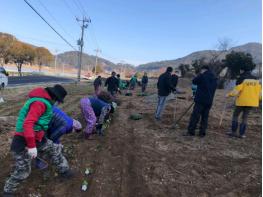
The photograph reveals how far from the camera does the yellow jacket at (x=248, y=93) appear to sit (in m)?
6.82

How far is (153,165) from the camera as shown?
5.02 metres

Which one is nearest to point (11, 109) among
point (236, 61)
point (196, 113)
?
point (196, 113)

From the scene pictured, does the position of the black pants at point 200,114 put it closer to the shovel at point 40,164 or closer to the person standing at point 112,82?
the shovel at point 40,164

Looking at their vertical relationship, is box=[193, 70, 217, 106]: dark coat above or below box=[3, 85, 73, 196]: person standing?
above

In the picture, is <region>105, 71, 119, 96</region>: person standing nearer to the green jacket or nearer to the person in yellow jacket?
the person in yellow jacket

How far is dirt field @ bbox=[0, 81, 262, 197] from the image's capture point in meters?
4.14

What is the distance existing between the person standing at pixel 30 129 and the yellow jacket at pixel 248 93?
16.2 feet

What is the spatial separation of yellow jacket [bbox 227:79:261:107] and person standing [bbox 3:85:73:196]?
16.2 ft

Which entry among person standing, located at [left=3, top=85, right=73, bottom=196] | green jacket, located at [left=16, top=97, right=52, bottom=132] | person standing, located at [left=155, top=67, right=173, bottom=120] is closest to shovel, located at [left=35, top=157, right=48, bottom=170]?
person standing, located at [left=3, top=85, right=73, bottom=196]

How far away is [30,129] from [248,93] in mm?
5595

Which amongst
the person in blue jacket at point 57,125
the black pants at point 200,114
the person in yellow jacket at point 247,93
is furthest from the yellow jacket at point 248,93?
the person in blue jacket at point 57,125

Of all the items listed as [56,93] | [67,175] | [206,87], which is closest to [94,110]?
[67,175]

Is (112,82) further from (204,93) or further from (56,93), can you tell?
(56,93)

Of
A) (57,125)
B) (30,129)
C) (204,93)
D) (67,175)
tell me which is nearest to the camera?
(30,129)
